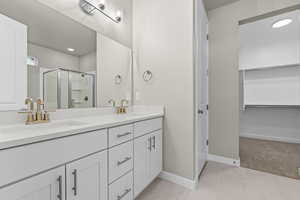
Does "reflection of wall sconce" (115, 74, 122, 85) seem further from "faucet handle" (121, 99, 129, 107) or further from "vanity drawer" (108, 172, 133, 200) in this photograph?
"vanity drawer" (108, 172, 133, 200)

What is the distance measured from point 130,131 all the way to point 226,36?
7.30ft

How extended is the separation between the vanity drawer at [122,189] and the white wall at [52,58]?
45.5 inches

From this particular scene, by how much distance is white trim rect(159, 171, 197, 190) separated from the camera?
1.51 m

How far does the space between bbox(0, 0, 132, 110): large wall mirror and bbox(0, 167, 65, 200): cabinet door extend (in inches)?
26.9

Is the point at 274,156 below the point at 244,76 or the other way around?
below

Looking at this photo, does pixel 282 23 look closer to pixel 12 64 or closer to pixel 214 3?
pixel 214 3

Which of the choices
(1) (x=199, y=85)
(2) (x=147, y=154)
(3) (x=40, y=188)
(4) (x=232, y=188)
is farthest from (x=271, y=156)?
(3) (x=40, y=188)

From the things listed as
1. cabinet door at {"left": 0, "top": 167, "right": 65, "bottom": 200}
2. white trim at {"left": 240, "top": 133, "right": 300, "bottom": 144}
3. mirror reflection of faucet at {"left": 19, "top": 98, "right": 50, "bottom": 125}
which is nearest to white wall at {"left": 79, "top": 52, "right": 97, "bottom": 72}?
mirror reflection of faucet at {"left": 19, "top": 98, "right": 50, "bottom": 125}

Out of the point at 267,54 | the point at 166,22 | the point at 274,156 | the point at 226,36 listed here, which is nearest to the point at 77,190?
the point at 166,22

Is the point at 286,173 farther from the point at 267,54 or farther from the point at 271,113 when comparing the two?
the point at 267,54

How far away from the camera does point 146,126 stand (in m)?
1.38

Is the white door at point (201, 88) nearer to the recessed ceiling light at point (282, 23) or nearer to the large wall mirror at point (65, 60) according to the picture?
the large wall mirror at point (65, 60)

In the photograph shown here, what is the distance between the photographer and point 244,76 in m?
3.43

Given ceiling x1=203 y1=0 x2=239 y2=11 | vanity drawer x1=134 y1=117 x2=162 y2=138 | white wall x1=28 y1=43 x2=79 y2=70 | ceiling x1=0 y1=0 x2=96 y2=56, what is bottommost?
vanity drawer x1=134 y1=117 x2=162 y2=138
